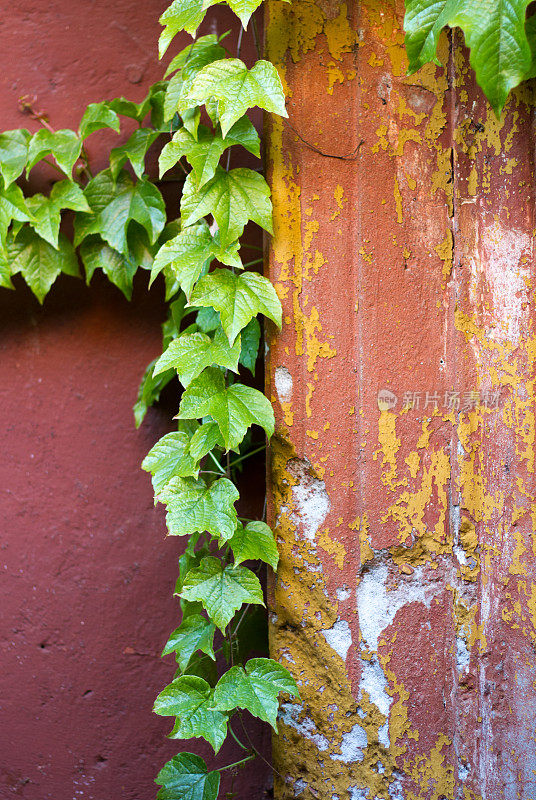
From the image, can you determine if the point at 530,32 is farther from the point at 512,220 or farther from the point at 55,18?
the point at 55,18

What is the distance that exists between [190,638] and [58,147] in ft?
3.07

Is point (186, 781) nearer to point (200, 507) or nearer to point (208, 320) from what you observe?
point (200, 507)

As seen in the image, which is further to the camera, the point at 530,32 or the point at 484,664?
the point at 484,664

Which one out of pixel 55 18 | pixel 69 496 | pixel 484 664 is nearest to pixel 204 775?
pixel 484 664

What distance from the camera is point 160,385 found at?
1.16 meters

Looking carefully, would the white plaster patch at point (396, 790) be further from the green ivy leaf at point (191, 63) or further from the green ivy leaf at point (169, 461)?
the green ivy leaf at point (191, 63)

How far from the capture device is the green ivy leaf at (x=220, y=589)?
2.85ft

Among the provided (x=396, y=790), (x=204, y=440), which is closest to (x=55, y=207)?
(x=204, y=440)

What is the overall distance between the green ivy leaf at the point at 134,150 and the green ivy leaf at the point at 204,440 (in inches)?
20.7

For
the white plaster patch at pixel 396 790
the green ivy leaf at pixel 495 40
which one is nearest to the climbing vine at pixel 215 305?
the green ivy leaf at pixel 495 40

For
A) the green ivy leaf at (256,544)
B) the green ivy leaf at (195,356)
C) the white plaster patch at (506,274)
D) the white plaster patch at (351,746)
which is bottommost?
the white plaster patch at (351,746)

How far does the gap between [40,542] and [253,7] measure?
1.08 metres

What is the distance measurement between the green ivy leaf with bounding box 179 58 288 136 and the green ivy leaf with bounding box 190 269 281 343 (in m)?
0.22

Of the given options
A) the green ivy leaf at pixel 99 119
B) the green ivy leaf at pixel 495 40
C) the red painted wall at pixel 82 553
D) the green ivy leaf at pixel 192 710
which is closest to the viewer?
the green ivy leaf at pixel 495 40
